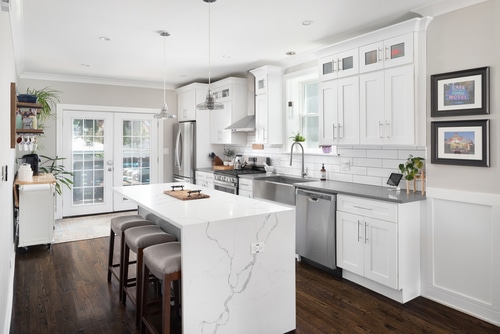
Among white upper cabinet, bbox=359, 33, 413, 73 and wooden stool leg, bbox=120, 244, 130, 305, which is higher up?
white upper cabinet, bbox=359, 33, 413, 73

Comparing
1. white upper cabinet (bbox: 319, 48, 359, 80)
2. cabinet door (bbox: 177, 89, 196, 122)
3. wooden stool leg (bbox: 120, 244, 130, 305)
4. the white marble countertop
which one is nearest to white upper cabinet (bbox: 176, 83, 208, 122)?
cabinet door (bbox: 177, 89, 196, 122)

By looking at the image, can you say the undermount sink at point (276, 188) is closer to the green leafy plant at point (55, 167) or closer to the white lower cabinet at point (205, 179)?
the white lower cabinet at point (205, 179)

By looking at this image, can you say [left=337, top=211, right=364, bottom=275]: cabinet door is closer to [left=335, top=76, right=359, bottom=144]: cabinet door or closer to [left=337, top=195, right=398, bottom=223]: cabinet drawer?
[left=337, top=195, right=398, bottom=223]: cabinet drawer

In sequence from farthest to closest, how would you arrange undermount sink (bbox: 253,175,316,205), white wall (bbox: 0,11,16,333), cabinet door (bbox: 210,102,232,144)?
cabinet door (bbox: 210,102,232,144) → undermount sink (bbox: 253,175,316,205) → white wall (bbox: 0,11,16,333)

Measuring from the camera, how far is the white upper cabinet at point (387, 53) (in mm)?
3256

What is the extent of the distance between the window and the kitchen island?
243 cm

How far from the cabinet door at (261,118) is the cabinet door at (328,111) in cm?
118

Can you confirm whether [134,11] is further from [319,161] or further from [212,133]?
[212,133]

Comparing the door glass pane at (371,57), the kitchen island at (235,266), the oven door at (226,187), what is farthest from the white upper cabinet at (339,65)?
the oven door at (226,187)

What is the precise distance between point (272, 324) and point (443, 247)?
67.1 inches

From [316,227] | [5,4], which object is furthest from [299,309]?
[5,4]

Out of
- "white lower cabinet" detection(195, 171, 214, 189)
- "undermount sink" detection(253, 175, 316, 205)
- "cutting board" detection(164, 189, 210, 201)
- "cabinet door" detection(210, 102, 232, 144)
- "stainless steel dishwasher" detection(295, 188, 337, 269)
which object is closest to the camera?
"cutting board" detection(164, 189, 210, 201)

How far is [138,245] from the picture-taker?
276 cm

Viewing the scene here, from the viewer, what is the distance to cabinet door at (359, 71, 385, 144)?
3510 mm
